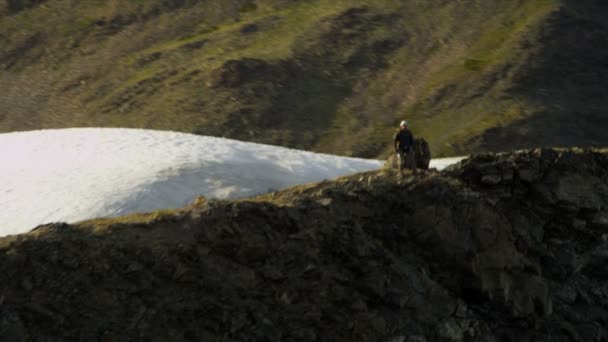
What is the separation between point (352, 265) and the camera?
3400cm

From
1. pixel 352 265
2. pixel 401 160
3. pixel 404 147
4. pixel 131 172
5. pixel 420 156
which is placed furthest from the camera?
pixel 131 172

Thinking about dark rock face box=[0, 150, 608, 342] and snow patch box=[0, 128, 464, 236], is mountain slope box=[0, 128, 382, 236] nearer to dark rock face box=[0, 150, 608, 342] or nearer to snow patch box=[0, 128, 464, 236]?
snow patch box=[0, 128, 464, 236]

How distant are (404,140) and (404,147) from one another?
44cm

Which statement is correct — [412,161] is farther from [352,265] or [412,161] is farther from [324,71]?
[324,71]

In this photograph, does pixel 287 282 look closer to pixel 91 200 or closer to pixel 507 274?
pixel 507 274

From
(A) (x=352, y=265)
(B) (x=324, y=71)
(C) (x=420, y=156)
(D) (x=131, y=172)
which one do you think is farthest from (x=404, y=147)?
(B) (x=324, y=71)

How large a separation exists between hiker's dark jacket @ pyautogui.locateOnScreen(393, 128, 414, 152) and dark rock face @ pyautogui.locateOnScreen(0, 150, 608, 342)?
48.4 inches

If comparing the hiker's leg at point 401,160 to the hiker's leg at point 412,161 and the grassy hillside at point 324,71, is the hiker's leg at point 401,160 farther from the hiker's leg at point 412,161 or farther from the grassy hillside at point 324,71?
the grassy hillside at point 324,71

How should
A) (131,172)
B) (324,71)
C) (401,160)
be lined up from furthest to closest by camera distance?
(324,71)
(131,172)
(401,160)

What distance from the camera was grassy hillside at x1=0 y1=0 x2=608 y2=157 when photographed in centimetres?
8488

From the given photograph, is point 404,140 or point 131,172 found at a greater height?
point 404,140

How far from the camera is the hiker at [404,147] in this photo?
35.9 meters

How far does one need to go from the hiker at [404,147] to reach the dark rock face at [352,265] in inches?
25.1

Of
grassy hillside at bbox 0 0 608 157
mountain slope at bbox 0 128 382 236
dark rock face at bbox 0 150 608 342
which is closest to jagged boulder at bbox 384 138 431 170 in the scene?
dark rock face at bbox 0 150 608 342
